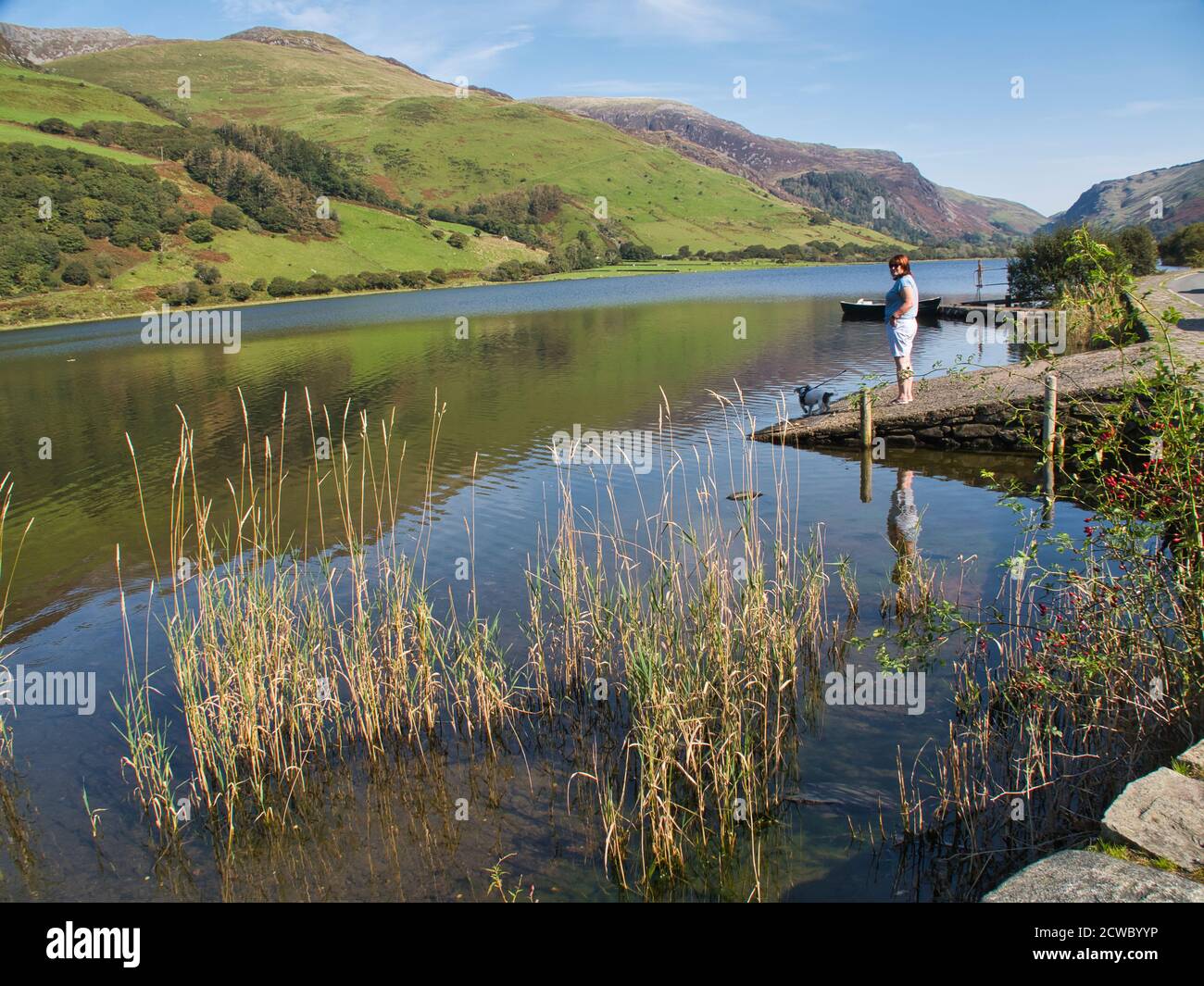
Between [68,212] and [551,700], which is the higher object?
[68,212]

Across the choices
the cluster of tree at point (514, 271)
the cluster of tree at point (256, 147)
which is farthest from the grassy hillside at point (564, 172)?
the cluster of tree at point (514, 271)

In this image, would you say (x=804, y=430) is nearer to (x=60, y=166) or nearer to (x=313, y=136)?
(x=60, y=166)

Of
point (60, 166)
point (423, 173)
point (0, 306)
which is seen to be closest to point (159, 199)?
point (60, 166)

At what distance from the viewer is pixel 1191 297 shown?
26.7m

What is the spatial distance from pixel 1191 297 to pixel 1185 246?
133ft

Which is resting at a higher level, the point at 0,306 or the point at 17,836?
the point at 0,306

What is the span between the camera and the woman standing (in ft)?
51.5

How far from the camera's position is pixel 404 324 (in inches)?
2291

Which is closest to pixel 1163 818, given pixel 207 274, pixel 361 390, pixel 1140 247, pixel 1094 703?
pixel 1094 703

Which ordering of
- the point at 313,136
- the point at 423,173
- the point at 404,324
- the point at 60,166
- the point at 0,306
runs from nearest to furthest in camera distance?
the point at 404,324 < the point at 0,306 < the point at 60,166 < the point at 423,173 < the point at 313,136

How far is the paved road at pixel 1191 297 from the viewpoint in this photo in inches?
758

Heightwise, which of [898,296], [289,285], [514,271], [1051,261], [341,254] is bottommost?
[898,296]

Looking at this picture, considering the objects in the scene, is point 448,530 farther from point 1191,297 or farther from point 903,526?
point 1191,297
